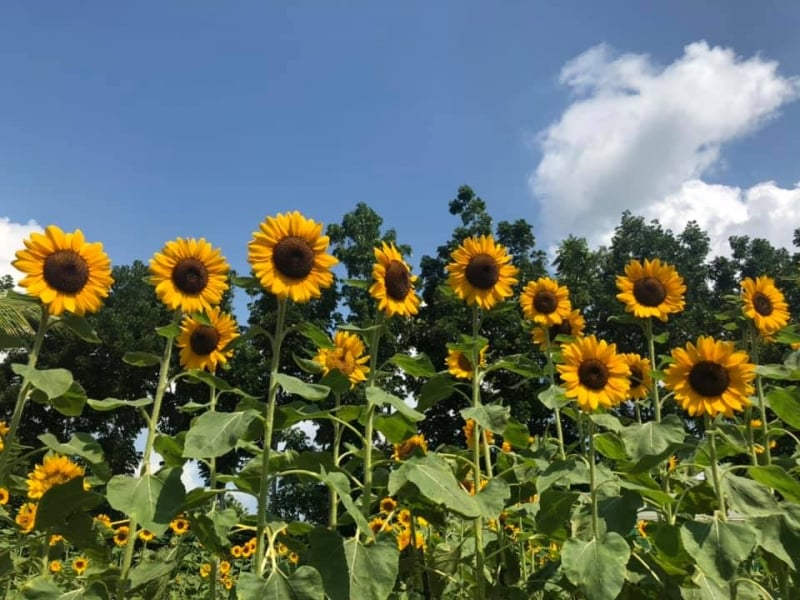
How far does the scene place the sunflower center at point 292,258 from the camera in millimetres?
2824

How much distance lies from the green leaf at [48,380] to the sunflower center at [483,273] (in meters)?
2.17

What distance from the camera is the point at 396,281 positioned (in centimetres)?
330

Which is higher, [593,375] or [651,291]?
[651,291]

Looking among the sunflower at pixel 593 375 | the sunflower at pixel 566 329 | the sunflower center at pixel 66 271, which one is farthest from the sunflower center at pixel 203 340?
the sunflower at pixel 566 329

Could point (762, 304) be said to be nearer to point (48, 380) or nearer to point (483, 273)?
point (483, 273)

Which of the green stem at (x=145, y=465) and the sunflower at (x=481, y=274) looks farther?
the sunflower at (x=481, y=274)

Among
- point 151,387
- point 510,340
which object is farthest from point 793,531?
point 151,387

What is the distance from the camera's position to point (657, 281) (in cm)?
402

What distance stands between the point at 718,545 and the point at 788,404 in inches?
42.3

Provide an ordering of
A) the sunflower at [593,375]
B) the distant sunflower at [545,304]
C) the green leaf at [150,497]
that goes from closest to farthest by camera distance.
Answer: the green leaf at [150,497], the sunflower at [593,375], the distant sunflower at [545,304]

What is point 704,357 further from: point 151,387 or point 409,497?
point 151,387

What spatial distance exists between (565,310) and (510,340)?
16475 millimetres

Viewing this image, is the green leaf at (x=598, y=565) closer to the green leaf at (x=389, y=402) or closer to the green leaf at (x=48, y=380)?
the green leaf at (x=389, y=402)

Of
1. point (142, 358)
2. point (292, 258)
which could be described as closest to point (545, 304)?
point (292, 258)
